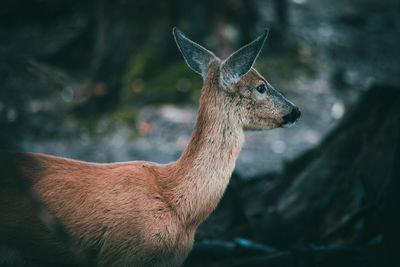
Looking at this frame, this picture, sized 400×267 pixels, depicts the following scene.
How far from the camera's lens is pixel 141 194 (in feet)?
8.94

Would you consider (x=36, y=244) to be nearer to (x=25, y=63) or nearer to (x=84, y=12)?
(x=25, y=63)

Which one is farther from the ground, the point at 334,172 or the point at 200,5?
the point at 200,5

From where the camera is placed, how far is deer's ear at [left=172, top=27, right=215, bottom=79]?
294cm

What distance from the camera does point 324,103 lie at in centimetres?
859

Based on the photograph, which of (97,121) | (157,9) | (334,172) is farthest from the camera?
(157,9)

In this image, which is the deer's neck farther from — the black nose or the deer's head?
the black nose

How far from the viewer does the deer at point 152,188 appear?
2.55 metres

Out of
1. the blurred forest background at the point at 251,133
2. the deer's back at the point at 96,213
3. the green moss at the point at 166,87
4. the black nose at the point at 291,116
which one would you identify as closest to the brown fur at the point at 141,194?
the deer's back at the point at 96,213

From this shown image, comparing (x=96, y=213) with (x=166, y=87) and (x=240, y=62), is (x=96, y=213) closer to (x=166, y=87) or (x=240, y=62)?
(x=240, y=62)

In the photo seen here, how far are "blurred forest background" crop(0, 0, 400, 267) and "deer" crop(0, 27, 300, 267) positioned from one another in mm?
306

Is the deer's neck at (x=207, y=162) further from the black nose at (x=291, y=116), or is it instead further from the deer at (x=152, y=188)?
the black nose at (x=291, y=116)

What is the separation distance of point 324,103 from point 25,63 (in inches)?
311

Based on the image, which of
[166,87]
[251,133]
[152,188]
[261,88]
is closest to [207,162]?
[152,188]

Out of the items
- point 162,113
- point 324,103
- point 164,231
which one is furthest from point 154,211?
point 324,103
